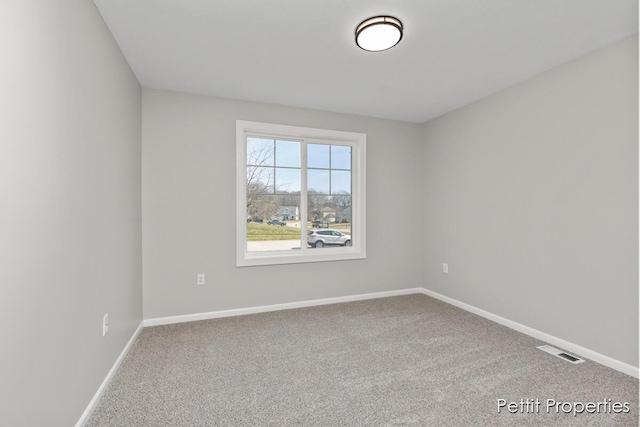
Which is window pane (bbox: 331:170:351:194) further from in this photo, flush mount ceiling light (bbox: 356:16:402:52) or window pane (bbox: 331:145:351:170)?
flush mount ceiling light (bbox: 356:16:402:52)

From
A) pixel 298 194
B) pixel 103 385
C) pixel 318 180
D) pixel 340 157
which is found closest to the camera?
pixel 103 385

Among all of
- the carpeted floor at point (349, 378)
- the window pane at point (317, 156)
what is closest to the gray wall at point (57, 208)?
the carpeted floor at point (349, 378)

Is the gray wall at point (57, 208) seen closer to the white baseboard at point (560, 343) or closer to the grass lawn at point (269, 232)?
the grass lawn at point (269, 232)

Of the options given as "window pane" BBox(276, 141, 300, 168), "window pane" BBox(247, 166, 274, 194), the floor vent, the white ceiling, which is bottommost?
the floor vent

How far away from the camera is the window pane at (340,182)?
4.18 m

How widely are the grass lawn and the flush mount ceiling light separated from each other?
2249 mm

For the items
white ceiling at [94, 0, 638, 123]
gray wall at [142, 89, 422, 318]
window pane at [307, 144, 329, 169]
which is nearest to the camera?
white ceiling at [94, 0, 638, 123]

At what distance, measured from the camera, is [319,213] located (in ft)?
13.5

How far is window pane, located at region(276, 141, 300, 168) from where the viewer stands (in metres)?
3.87

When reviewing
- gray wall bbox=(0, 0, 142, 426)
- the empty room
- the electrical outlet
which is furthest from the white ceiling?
the electrical outlet

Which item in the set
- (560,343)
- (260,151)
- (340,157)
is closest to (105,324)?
(260,151)

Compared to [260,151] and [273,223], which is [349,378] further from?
[260,151]

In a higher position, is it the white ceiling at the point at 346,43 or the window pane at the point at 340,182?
the white ceiling at the point at 346,43

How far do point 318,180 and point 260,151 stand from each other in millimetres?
820
